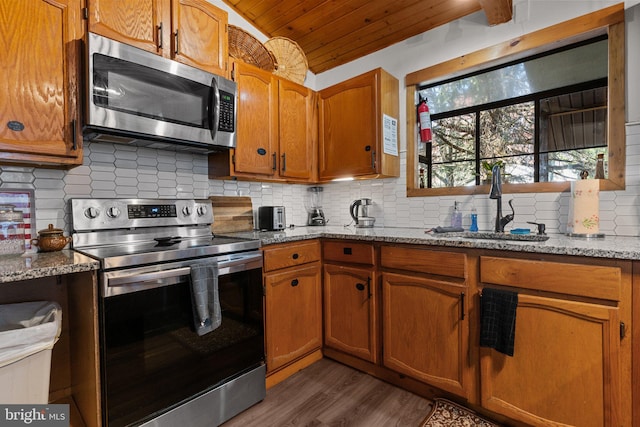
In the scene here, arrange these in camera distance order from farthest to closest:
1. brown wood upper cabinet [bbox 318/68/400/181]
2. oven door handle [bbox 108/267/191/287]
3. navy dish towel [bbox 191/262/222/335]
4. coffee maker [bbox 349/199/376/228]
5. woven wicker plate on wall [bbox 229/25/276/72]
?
coffee maker [bbox 349/199/376/228] → brown wood upper cabinet [bbox 318/68/400/181] → woven wicker plate on wall [bbox 229/25/276/72] → navy dish towel [bbox 191/262/222/335] → oven door handle [bbox 108/267/191/287]

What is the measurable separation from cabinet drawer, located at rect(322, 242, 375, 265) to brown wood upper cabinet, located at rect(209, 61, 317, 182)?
2.28ft

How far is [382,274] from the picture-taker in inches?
75.2

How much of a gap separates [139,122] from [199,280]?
2.78ft

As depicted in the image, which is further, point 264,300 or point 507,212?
point 507,212

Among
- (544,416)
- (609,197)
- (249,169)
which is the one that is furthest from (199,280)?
(609,197)

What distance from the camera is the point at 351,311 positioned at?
2066 millimetres

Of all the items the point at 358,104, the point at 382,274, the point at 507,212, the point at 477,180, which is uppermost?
the point at 358,104

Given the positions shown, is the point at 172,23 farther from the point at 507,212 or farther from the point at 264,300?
the point at 507,212

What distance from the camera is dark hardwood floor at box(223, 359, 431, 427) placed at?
1601 mm

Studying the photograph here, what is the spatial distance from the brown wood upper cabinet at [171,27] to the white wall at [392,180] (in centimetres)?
61

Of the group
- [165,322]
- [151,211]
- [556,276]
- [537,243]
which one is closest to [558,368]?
[556,276]

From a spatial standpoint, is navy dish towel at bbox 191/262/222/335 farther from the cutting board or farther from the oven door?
the cutting board

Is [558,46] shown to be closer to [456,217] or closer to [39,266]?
[456,217]

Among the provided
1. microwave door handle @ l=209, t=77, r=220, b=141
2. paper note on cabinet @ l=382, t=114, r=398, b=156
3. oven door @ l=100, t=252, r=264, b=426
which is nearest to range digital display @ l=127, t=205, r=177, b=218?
microwave door handle @ l=209, t=77, r=220, b=141
